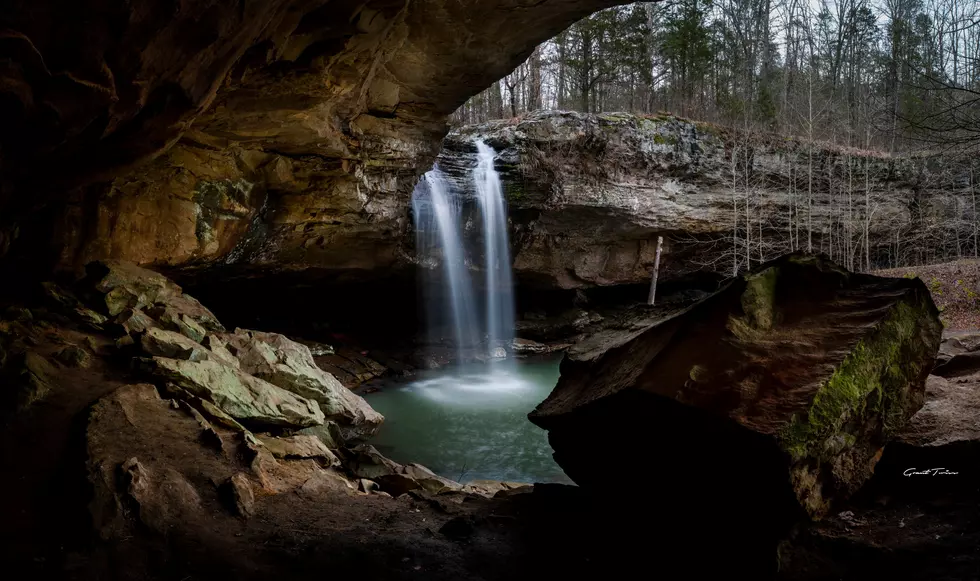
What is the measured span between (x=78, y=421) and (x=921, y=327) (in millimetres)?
6829

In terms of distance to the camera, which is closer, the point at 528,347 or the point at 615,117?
the point at 615,117

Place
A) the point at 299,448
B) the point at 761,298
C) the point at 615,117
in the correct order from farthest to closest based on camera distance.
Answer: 1. the point at 615,117
2. the point at 299,448
3. the point at 761,298

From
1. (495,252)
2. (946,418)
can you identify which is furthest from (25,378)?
(495,252)

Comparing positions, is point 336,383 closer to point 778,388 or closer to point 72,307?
point 72,307

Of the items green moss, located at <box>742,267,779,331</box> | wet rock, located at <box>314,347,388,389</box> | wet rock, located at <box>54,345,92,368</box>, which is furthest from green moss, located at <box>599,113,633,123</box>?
wet rock, located at <box>54,345,92,368</box>

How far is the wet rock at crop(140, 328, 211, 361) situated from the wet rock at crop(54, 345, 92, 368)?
0.63 metres

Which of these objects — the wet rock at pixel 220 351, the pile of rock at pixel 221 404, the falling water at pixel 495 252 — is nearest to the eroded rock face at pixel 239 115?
the pile of rock at pixel 221 404

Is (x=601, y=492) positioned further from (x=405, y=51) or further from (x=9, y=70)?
(x=405, y=51)

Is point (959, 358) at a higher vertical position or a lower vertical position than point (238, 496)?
higher

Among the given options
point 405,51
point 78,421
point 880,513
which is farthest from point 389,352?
point 880,513

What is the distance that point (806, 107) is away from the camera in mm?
24297

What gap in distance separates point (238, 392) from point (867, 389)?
6770 mm

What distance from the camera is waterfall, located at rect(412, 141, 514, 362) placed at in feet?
54.2

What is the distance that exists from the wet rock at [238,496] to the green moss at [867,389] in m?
3.99
